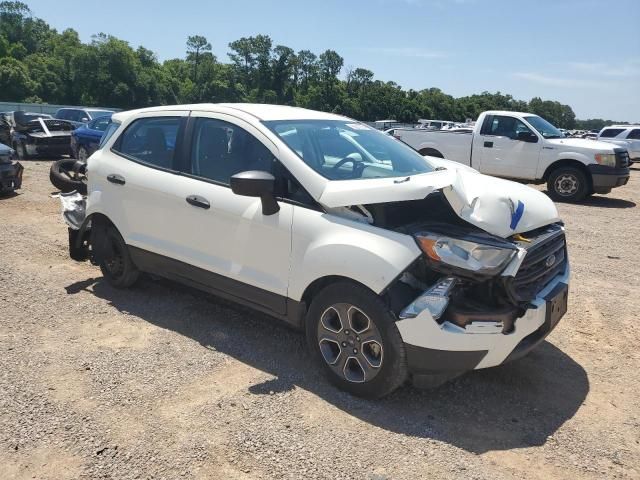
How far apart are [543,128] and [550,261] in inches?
397

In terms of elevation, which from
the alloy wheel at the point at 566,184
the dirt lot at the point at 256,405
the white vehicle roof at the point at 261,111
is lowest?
the dirt lot at the point at 256,405

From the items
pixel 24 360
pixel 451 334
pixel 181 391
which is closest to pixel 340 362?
pixel 451 334

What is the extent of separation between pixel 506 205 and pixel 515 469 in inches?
58.3

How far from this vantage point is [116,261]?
5070 mm

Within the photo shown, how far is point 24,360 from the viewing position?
3832 millimetres

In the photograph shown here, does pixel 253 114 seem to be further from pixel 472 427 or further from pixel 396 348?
pixel 472 427

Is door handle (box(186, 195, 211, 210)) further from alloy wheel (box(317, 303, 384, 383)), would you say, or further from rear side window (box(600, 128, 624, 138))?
rear side window (box(600, 128, 624, 138))

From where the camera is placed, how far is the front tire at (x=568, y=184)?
11453mm

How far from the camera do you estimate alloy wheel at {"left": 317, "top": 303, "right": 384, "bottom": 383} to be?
3.21 metres

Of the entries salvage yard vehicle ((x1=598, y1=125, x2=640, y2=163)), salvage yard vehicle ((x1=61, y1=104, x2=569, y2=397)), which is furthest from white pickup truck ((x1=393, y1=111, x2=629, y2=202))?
salvage yard vehicle ((x1=598, y1=125, x2=640, y2=163))

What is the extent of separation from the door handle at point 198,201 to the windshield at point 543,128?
33.6 feet

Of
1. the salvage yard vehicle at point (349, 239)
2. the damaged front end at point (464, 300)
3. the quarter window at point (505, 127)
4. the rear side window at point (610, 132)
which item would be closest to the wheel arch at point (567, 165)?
the quarter window at point (505, 127)

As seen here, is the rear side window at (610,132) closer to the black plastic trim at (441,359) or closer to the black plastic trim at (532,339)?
the black plastic trim at (532,339)

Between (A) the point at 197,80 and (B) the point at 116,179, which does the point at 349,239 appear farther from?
(A) the point at 197,80
